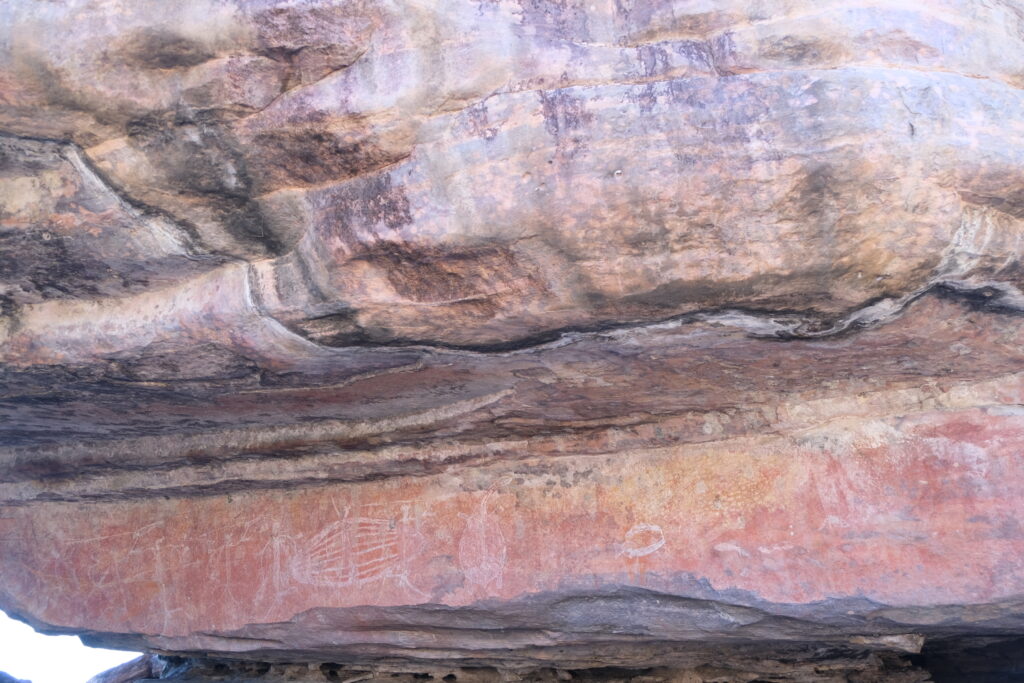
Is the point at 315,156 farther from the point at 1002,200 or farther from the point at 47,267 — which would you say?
the point at 1002,200

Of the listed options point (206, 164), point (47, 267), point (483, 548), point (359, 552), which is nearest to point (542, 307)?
point (206, 164)

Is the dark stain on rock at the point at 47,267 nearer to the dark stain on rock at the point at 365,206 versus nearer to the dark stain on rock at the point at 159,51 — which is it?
the dark stain on rock at the point at 159,51

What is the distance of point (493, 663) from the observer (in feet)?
10.9

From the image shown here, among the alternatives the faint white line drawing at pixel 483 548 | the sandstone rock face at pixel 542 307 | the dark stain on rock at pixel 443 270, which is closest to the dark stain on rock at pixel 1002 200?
the sandstone rock face at pixel 542 307

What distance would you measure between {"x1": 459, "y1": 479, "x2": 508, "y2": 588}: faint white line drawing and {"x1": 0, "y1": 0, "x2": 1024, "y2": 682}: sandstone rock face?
0.01 metres

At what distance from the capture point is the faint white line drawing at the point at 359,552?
9.38 ft

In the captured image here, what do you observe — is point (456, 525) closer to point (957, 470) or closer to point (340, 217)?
point (340, 217)

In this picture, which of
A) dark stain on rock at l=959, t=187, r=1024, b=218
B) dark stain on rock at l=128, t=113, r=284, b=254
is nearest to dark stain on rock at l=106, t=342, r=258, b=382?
dark stain on rock at l=128, t=113, r=284, b=254

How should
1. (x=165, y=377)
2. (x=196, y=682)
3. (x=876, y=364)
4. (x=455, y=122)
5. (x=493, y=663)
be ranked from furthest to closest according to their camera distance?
(x=196, y=682) → (x=493, y=663) → (x=165, y=377) → (x=876, y=364) → (x=455, y=122)

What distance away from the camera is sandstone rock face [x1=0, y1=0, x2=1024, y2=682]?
169 cm

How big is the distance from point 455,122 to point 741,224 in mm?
614

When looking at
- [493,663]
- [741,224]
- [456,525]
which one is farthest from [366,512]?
[741,224]

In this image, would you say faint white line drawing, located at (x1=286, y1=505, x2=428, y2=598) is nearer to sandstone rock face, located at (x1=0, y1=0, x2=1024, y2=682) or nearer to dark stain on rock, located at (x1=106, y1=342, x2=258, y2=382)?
sandstone rock face, located at (x1=0, y1=0, x2=1024, y2=682)

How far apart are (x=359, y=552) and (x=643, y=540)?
39.1 inches
